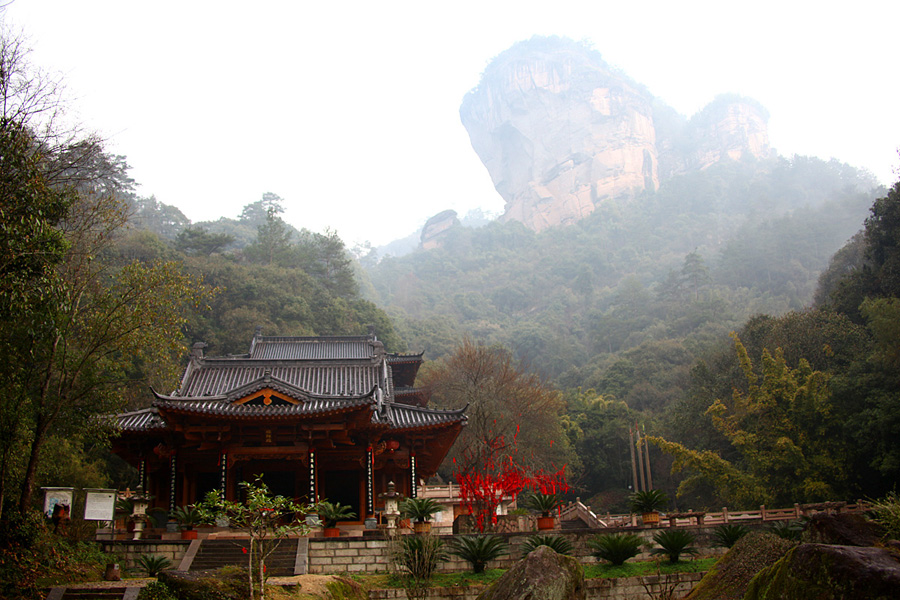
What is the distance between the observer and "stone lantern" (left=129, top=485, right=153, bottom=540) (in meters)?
16.7

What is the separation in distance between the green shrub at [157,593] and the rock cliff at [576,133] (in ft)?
367

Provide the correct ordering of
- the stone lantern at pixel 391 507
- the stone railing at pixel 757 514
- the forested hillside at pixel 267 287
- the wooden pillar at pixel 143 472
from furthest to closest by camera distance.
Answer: the forested hillside at pixel 267 287, the wooden pillar at pixel 143 472, the stone railing at pixel 757 514, the stone lantern at pixel 391 507

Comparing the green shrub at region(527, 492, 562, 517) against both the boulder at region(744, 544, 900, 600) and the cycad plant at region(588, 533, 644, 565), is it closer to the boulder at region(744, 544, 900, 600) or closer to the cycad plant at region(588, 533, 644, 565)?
the cycad plant at region(588, 533, 644, 565)

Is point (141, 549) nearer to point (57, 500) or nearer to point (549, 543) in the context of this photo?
point (57, 500)

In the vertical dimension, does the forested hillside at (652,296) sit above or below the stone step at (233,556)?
above

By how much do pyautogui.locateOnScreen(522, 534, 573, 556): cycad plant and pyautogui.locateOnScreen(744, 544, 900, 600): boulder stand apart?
7237 mm

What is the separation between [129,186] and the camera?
208 feet

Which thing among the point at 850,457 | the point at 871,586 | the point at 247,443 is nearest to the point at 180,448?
the point at 247,443

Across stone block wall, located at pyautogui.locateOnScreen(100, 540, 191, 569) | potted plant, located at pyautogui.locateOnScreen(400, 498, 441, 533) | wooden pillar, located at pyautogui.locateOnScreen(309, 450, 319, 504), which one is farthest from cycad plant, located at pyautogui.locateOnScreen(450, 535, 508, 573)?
stone block wall, located at pyautogui.locateOnScreen(100, 540, 191, 569)

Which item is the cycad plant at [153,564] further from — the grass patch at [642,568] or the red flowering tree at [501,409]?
the red flowering tree at [501,409]

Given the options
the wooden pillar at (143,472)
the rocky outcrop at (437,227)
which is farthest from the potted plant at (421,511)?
the rocky outcrop at (437,227)

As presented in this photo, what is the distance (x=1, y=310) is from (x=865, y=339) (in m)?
28.5

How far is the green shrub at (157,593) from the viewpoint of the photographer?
10.0m

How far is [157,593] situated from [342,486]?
10.1 metres
